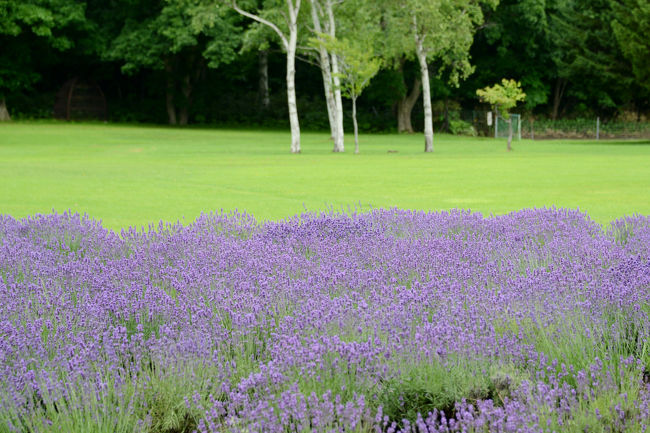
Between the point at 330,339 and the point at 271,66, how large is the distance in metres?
66.2

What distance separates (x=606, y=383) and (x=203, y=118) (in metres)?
62.6

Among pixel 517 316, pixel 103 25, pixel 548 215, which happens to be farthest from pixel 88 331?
pixel 103 25

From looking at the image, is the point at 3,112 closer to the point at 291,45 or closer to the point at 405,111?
the point at 405,111

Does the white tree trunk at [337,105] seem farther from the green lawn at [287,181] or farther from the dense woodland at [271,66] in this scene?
the dense woodland at [271,66]

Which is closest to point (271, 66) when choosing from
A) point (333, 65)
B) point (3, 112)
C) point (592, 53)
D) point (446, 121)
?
point (446, 121)

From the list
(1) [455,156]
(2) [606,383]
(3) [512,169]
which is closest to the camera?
(2) [606,383]

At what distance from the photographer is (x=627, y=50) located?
48.1m

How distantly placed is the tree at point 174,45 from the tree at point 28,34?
321 centimetres

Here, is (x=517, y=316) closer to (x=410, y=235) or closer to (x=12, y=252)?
(x=410, y=235)

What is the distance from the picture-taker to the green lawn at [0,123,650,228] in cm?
1592

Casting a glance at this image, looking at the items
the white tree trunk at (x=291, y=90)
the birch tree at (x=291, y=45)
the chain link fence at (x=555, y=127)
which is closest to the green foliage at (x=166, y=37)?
the birch tree at (x=291, y=45)

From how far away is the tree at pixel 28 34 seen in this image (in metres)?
55.4

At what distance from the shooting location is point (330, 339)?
480 centimetres

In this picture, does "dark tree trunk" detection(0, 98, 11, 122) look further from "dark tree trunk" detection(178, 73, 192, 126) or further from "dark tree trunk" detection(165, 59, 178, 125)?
"dark tree trunk" detection(178, 73, 192, 126)
